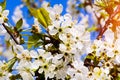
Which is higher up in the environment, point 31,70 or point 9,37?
point 9,37

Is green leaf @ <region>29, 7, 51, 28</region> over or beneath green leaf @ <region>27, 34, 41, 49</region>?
over

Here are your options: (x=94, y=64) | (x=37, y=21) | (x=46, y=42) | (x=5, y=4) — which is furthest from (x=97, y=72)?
(x=5, y=4)

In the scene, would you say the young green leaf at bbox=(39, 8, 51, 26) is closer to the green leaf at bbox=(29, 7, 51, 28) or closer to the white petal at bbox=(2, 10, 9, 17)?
the green leaf at bbox=(29, 7, 51, 28)

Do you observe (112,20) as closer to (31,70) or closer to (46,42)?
(46,42)

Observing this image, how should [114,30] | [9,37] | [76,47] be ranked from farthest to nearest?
[114,30]
[9,37]
[76,47]

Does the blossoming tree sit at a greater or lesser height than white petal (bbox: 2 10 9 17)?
lesser

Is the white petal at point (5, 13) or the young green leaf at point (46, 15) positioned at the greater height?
the white petal at point (5, 13)

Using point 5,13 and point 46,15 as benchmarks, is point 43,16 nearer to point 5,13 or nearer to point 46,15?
point 46,15

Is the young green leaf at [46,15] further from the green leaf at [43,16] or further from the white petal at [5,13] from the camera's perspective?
the white petal at [5,13]

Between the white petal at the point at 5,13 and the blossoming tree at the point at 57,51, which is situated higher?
the white petal at the point at 5,13

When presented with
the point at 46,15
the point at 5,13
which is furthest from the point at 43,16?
the point at 5,13

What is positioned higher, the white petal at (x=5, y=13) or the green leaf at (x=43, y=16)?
the white petal at (x=5, y=13)
